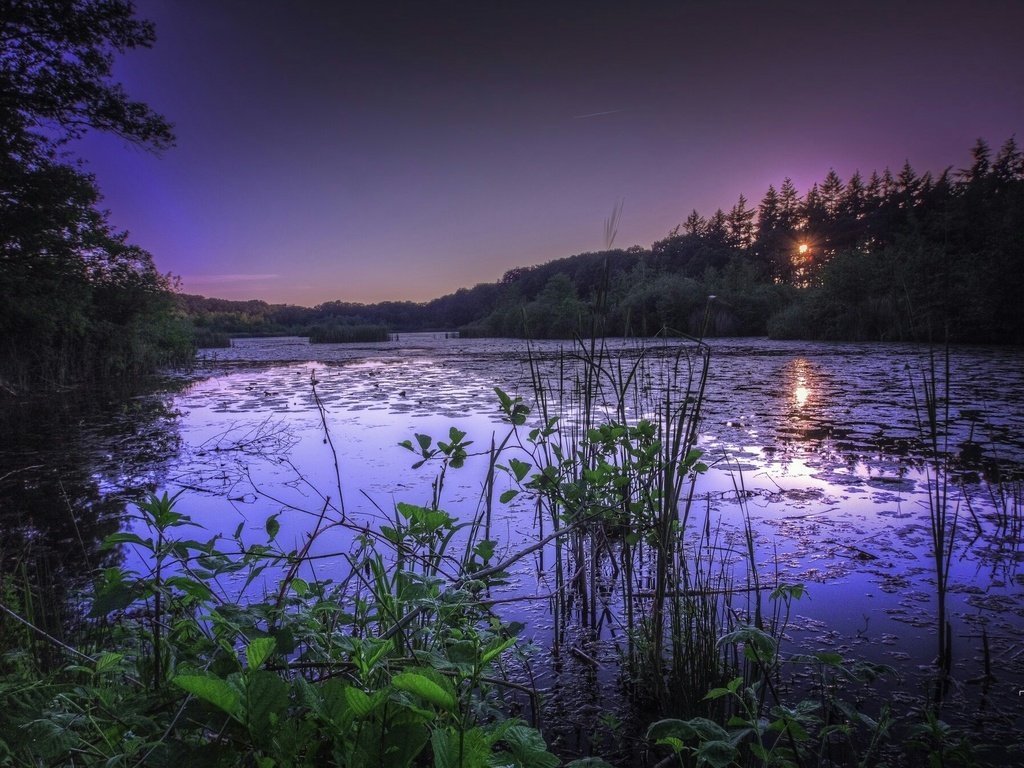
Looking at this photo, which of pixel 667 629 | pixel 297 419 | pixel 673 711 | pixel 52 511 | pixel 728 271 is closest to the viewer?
pixel 673 711

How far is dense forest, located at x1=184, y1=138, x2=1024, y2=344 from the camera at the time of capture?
39.3 ft

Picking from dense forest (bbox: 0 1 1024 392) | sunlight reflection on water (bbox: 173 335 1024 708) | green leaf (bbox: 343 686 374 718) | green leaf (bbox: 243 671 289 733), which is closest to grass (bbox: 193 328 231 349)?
dense forest (bbox: 0 1 1024 392)

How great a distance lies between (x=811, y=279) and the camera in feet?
161

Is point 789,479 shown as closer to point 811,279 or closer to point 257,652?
point 257,652

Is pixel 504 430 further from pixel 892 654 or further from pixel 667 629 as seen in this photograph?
pixel 892 654

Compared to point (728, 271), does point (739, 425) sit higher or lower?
lower

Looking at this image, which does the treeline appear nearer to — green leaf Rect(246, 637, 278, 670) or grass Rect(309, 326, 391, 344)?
green leaf Rect(246, 637, 278, 670)

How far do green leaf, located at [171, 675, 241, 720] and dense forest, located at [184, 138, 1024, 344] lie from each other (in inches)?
64.6

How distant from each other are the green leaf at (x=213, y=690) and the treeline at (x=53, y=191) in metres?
13.6

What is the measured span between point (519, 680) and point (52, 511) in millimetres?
4039

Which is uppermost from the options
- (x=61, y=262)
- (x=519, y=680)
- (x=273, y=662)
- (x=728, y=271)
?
(x=728, y=271)

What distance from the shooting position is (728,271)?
133 feet

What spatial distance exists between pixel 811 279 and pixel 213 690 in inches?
2264

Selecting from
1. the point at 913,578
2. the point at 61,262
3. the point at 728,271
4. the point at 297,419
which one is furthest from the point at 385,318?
the point at 913,578
